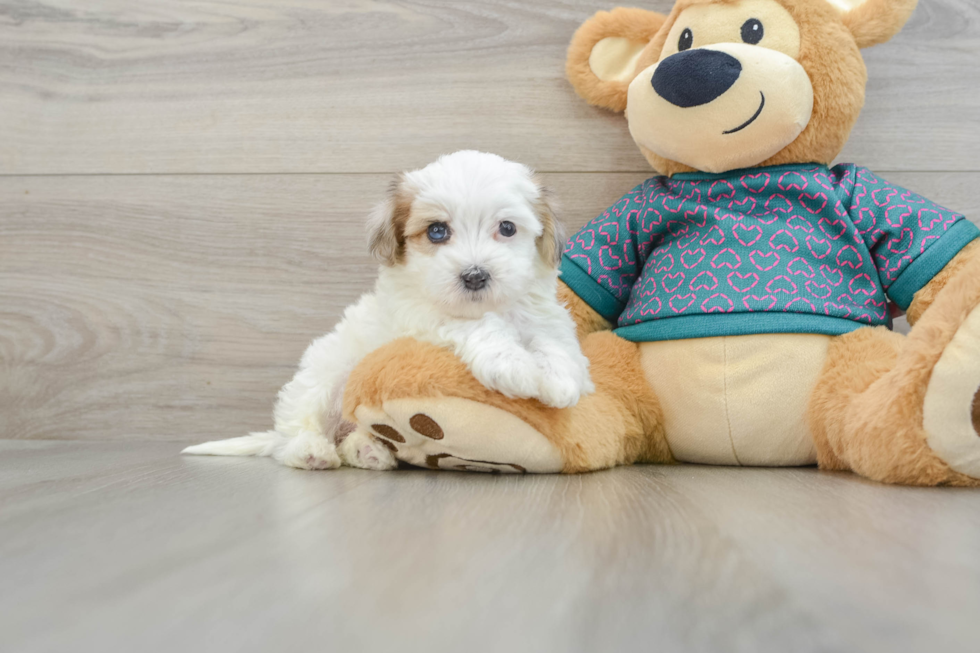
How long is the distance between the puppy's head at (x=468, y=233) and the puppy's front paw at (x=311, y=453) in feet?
0.98

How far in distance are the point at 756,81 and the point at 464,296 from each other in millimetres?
571

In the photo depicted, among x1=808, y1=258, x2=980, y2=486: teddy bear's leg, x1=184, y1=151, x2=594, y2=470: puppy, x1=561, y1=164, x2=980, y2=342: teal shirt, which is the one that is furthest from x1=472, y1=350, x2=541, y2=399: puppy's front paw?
x1=808, y1=258, x2=980, y2=486: teddy bear's leg

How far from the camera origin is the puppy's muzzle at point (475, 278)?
97 centimetres

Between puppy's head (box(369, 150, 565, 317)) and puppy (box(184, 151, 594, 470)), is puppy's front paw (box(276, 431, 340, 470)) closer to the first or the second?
puppy (box(184, 151, 594, 470))

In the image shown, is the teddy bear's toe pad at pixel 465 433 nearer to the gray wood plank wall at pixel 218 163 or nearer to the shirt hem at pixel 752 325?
the shirt hem at pixel 752 325

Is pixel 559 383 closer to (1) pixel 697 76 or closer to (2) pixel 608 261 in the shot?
(2) pixel 608 261

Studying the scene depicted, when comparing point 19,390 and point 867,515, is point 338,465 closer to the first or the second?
point 867,515

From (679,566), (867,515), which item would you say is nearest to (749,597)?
(679,566)

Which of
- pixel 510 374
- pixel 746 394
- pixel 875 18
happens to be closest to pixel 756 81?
pixel 875 18

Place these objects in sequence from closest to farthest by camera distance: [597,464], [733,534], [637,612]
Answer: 1. [637,612]
2. [733,534]
3. [597,464]

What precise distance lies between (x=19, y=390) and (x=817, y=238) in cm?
168

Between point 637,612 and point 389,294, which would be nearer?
point 637,612

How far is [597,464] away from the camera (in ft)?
3.38

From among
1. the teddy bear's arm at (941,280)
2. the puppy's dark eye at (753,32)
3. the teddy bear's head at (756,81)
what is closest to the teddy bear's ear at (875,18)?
the teddy bear's head at (756,81)
